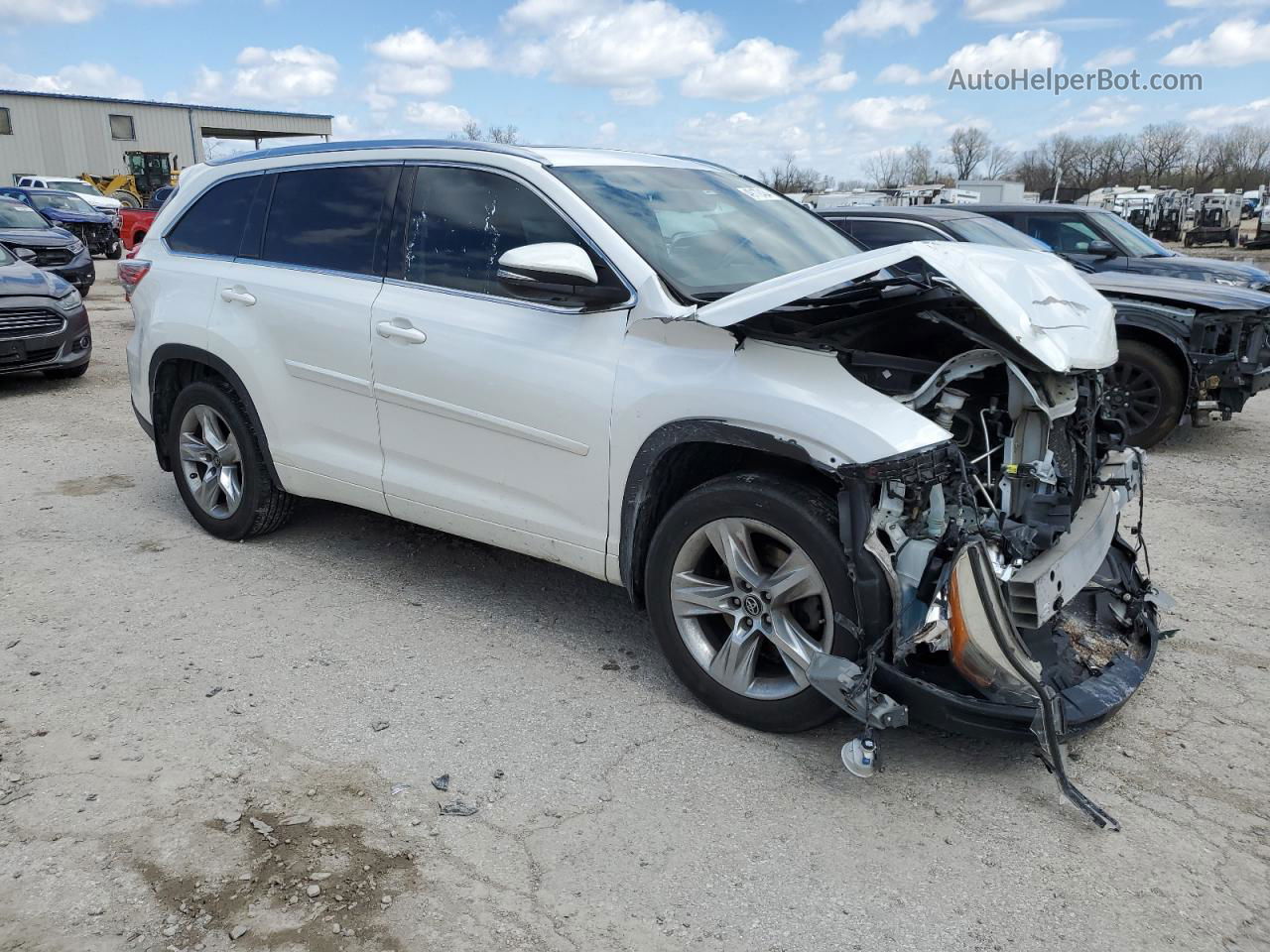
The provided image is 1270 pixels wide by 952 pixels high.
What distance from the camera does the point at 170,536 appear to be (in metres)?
→ 5.30

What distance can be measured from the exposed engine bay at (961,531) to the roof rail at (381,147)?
54.2 inches

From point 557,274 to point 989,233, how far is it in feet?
21.9

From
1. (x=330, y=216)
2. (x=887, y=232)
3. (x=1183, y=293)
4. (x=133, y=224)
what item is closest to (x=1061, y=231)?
(x=887, y=232)

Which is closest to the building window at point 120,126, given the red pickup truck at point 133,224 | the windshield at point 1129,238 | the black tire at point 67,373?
the red pickup truck at point 133,224

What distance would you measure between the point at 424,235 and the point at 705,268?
1.23 meters

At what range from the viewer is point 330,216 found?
4480mm

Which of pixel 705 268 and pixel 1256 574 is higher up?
pixel 705 268

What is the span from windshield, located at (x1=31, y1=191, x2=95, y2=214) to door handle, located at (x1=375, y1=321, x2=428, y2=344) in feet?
76.3

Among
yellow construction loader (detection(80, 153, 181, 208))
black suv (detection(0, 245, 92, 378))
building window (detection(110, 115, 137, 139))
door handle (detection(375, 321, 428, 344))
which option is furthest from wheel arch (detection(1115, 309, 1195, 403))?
building window (detection(110, 115, 137, 139))

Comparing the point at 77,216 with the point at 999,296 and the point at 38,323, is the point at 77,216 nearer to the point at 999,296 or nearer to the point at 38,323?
the point at 38,323

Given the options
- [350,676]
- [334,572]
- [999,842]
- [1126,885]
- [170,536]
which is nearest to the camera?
[1126,885]

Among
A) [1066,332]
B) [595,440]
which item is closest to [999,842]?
[1066,332]

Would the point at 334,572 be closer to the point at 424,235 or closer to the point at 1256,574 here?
the point at 424,235

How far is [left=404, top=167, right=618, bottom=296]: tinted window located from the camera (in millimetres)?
3809
